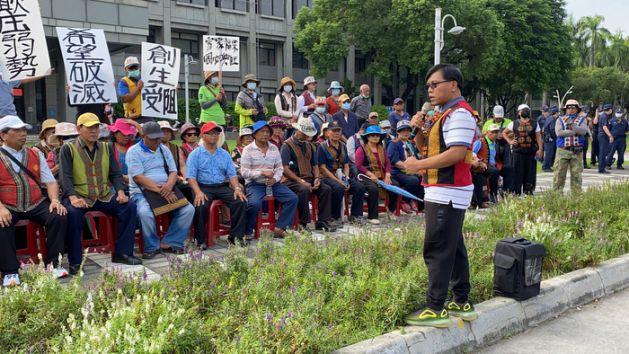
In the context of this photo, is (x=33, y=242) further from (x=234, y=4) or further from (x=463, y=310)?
(x=234, y=4)

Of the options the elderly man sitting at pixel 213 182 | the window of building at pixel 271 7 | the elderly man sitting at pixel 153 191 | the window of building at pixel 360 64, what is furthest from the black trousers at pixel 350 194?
the window of building at pixel 360 64

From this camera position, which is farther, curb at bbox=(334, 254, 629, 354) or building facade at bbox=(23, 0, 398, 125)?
building facade at bbox=(23, 0, 398, 125)

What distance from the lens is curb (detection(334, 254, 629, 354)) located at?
12.8ft

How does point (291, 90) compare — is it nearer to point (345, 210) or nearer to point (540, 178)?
point (345, 210)

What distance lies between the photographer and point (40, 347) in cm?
344

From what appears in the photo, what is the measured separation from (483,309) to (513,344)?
0.34 m

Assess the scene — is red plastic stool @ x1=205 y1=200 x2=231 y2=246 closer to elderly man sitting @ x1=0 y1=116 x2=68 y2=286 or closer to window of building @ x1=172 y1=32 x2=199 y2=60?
elderly man sitting @ x1=0 y1=116 x2=68 y2=286

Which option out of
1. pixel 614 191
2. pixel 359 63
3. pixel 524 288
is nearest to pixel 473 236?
pixel 524 288

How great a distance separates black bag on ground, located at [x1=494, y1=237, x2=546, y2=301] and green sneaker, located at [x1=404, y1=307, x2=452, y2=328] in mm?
954

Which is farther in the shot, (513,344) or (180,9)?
(180,9)

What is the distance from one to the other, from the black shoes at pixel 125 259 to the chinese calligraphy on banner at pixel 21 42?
3281 mm

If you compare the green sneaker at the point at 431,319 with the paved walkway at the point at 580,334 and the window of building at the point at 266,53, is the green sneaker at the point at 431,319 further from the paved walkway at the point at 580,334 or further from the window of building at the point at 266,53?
the window of building at the point at 266,53

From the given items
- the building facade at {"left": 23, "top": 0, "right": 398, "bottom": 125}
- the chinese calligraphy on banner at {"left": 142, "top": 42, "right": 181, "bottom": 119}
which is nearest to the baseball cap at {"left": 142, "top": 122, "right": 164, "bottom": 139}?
the chinese calligraphy on banner at {"left": 142, "top": 42, "right": 181, "bottom": 119}

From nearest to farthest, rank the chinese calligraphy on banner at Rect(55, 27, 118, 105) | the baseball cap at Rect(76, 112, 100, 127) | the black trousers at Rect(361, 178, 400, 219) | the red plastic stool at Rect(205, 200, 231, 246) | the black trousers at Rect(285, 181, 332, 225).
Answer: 1. the baseball cap at Rect(76, 112, 100, 127)
2. the red plastic stool at Rect(205, 200, 231, 246)
3. the black trousers at Rect(285, 181, 332, 225)
4. the chinese calligraphy on banner at Rect(55, 27, 118, 105)
5. the black trousers at Rect(361, 178, 400, 219)
